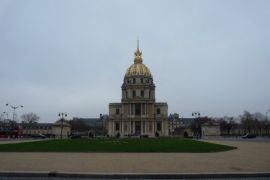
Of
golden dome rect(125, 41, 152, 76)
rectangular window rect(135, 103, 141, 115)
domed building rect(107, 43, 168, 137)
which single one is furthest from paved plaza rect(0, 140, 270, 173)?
golden dome rect(125, 41, 152, 76)

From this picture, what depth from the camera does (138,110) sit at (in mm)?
134875

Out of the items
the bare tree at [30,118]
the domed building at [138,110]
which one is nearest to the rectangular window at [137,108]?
the domed building at [138,110]

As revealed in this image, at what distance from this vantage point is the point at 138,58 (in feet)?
465

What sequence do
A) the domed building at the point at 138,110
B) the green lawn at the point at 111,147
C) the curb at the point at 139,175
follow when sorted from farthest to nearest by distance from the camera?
the domed building at the point at 138,110 → the green lawn at the point at 111,147 → the curb at the point at 139,175

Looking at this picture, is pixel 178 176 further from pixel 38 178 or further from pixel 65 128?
pixel 65 128

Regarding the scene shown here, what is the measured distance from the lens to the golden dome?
13750 centimetres

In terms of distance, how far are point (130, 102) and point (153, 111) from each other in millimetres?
9046

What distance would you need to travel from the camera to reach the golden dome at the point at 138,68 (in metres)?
138

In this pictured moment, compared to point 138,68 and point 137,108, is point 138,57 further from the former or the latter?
point 137,108

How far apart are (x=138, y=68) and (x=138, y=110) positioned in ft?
52.0

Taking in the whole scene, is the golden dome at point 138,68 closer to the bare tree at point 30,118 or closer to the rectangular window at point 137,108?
the rectangular window at point 137,108

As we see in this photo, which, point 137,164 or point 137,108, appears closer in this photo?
point 137,164

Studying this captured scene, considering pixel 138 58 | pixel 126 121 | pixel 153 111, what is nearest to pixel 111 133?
pixel 126 121

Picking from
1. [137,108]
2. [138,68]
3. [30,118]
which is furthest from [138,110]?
[30,118]
